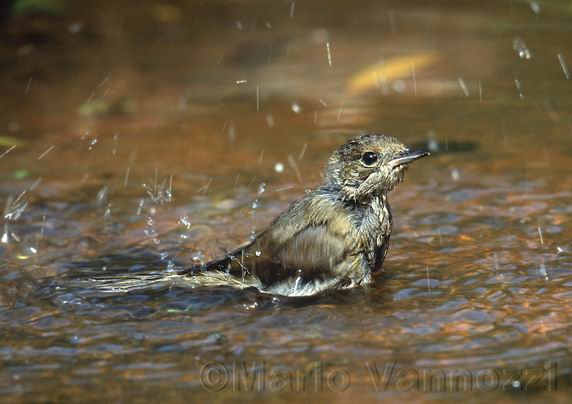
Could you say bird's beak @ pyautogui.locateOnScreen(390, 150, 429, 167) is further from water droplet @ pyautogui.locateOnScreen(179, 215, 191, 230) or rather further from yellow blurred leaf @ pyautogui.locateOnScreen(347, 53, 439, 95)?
yellow blurred leaf @ pyautogui.locateOnScreen(347, 53, 439, 95)

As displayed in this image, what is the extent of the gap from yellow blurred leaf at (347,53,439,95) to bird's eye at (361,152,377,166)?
3.63 meters

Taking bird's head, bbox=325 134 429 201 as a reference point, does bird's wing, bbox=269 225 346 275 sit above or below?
below

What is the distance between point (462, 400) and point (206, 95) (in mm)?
6172

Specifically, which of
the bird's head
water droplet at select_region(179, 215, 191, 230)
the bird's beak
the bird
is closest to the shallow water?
water droplet at select_region(179, 215, 191, 230)

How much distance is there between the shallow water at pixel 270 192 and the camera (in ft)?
16.3

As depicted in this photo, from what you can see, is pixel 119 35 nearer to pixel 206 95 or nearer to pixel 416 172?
pixel 206 95

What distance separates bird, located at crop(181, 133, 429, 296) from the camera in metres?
6.23

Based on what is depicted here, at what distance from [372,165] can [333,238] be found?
0.56 metres

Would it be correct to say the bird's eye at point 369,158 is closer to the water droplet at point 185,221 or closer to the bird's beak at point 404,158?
the bird's beak at point 404,158

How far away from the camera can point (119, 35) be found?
11766 mm

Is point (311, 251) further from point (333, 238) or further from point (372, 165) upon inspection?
point (372, 165)

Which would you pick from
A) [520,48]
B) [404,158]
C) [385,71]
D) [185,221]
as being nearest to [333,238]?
[404,158]

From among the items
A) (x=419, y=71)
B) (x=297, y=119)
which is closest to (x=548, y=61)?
(x=419, y=71)

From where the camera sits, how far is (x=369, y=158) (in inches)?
257
